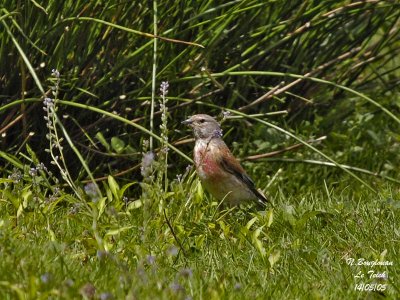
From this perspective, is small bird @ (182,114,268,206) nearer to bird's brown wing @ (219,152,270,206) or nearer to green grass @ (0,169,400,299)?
bird's brown wing @ (219,152,270,206)

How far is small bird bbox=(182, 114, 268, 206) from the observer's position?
5.80m

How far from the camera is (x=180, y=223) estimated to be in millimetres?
5125

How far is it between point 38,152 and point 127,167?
23.8 inches

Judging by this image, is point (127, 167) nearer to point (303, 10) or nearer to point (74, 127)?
point (74, 127)

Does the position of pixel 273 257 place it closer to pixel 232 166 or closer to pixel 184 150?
pixel 232 166

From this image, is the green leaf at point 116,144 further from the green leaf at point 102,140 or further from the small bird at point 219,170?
the small bird at point 219,170

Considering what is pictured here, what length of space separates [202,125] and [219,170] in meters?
0.29

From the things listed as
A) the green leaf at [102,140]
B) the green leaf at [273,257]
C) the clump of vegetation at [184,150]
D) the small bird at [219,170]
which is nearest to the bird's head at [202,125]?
the small bird at [219,170]

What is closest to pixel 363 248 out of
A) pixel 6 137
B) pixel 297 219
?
pixel 297 219

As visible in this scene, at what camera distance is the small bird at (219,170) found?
5.80 m

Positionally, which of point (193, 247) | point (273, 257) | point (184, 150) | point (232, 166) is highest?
point (273, 257)

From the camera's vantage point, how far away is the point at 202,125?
19.6 ft

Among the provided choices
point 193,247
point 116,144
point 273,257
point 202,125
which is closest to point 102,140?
point 116,144

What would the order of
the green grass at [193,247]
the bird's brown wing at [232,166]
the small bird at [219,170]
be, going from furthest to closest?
the bird's brown wing at [232,166]
the small bird at [219,170]
the green grass at [193,247]
